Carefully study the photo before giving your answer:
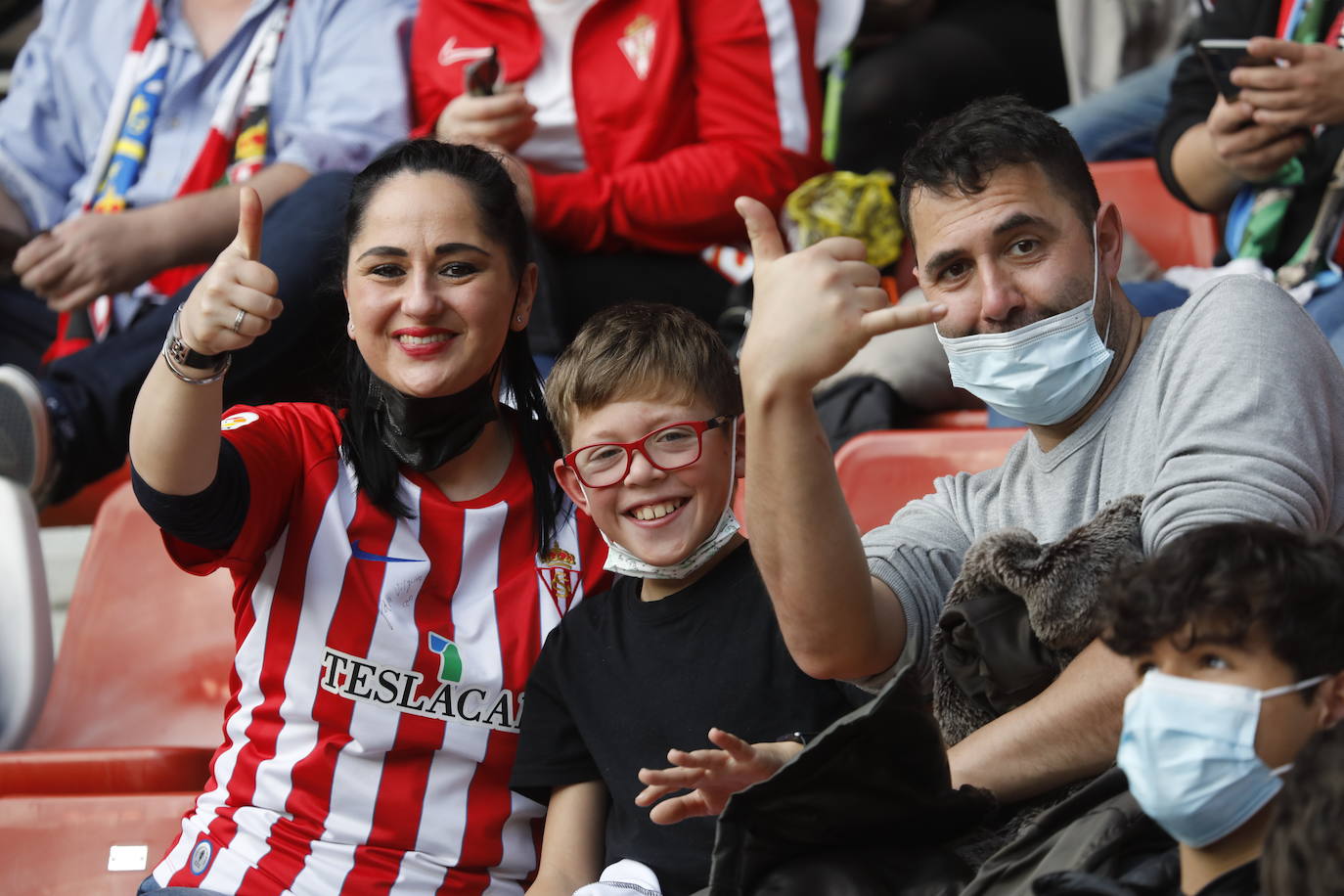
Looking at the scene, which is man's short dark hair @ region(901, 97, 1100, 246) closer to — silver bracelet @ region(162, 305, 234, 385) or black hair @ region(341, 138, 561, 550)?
black hair @ region(341, 138, 561, 550)

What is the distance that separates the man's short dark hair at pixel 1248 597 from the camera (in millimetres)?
1215

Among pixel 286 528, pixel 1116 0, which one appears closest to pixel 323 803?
pixel 286 528

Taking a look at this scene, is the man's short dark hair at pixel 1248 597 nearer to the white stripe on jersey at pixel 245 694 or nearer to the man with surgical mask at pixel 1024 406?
the man with surgical mask at pixel 1024 406

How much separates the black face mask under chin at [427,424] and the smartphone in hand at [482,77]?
3.92 feet

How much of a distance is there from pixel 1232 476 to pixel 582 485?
771 millimetres

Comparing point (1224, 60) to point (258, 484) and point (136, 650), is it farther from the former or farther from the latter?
point (136, 650)

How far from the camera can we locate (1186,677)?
4.09 feet

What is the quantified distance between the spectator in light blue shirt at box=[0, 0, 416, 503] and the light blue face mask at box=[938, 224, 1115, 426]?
56.4 inches

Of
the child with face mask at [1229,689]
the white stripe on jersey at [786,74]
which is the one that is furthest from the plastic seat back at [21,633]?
the child with face mask at [1229,689]

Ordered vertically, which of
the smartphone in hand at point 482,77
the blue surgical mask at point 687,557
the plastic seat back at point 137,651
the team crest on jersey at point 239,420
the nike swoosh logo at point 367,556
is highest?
the smartphone in hand at point 482,77

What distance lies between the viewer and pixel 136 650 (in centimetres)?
269

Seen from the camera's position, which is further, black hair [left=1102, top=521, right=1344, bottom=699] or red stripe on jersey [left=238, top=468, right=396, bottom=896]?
red stripe on jersey [left=238, top=468, right=396, bottom=896]

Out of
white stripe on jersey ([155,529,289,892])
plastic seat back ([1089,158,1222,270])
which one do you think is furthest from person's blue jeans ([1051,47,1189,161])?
white stripe on jersey ([155,529,289,892])

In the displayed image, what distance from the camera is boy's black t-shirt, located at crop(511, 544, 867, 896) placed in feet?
5.84
